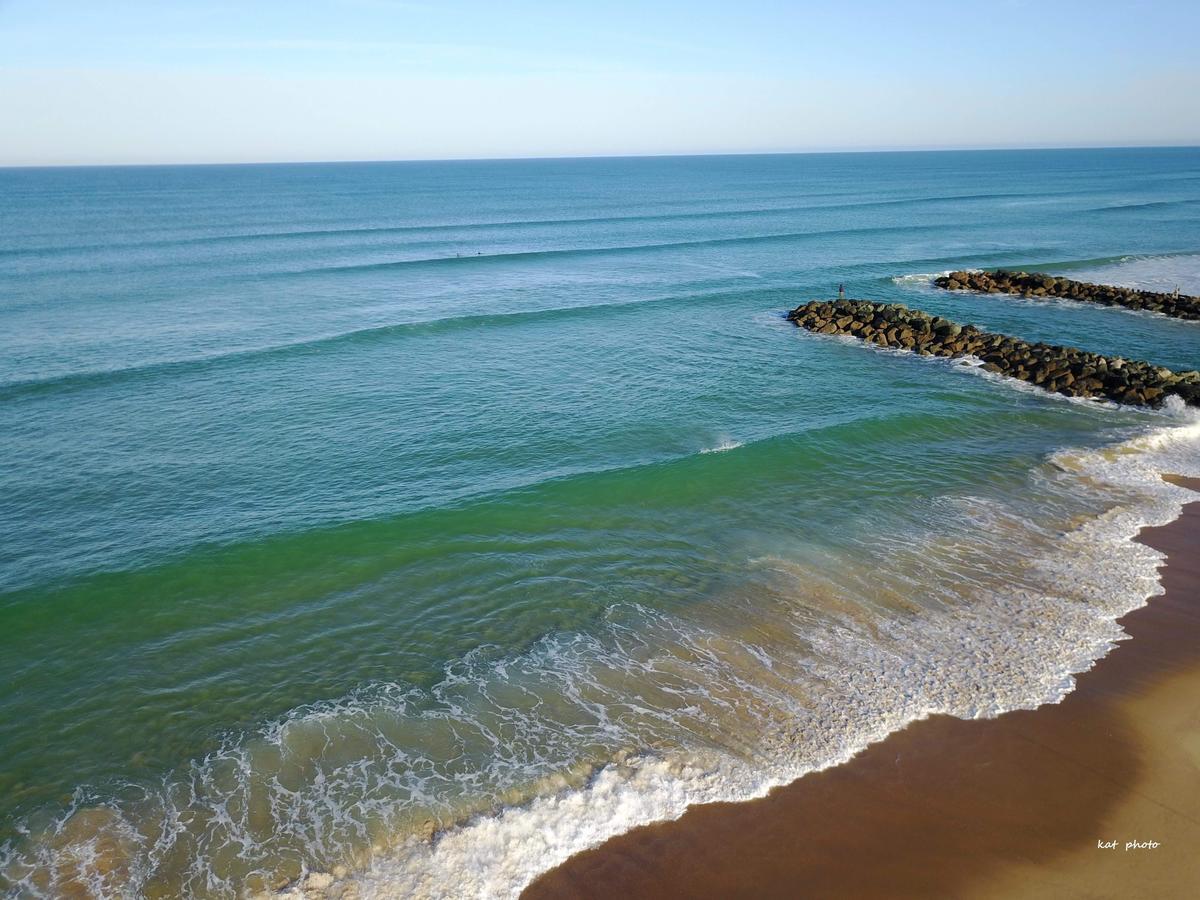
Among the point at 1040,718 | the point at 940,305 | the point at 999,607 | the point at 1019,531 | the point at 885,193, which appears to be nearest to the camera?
the point at 1040,718

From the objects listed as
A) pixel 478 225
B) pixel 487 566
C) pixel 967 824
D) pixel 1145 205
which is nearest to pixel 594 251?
pixel 478 225

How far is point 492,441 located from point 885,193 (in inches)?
4788

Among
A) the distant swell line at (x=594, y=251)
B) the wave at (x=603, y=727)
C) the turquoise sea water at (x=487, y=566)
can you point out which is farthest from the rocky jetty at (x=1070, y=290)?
the wave at (x=603, y=727)

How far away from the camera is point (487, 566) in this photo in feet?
63.6

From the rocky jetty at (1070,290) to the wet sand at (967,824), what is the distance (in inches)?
1518

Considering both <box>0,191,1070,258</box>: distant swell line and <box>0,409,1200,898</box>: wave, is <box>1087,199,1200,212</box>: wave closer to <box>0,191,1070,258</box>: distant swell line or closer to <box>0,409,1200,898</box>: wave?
<box>0,191,1070,258</box>: distant swell line

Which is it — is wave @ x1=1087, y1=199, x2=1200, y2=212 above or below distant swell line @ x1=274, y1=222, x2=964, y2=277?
above

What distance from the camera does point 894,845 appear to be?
36.1ft

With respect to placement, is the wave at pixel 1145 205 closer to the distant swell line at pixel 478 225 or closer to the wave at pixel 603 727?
the distant swell line at pixel 478 225

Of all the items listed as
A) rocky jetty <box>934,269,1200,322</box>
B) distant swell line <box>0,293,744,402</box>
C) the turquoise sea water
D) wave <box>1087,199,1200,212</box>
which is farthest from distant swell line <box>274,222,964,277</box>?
wave <box>1087,199,1200,212</box>

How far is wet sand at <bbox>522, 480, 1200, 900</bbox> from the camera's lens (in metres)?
10.5

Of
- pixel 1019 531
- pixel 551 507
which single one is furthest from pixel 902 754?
pixel 551 507

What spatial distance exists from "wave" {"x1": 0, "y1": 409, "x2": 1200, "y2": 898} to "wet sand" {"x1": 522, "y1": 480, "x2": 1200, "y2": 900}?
0.48 meters

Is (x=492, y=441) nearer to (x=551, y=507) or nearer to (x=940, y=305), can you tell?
(x=551, y=507)
